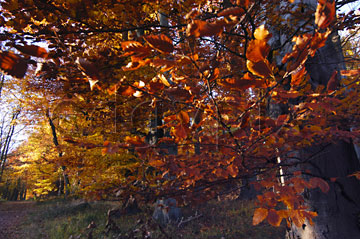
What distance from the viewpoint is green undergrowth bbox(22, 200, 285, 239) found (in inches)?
244

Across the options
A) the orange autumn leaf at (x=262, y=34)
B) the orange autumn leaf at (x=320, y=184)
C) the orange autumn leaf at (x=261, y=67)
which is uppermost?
the orange autumn leaf at (x=262, y=34)

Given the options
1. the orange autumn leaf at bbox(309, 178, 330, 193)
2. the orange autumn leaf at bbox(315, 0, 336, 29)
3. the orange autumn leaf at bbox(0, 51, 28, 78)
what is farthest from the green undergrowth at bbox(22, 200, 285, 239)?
the orange autumn leaf at bbox(315, 0, 336, 29)

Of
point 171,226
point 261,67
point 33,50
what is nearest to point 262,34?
point 261,67

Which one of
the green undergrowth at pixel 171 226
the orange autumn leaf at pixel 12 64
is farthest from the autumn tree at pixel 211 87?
the green undergrowth at pixel 171 226

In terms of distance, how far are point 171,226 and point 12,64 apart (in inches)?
300

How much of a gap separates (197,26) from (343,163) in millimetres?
2929

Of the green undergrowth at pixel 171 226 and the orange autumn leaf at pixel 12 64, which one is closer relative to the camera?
the orange autumn leaf at pixel 12 64

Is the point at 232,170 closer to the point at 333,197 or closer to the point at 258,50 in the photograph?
the point at 258,50

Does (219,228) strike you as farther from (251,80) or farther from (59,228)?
(251,80)

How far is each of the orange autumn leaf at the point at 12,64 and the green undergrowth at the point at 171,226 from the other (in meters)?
3.39

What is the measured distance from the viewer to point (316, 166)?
2447mm

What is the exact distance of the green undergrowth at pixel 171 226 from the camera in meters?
6.20

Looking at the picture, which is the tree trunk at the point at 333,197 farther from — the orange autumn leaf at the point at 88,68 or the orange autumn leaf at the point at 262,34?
the orange autumn leaf at the point at 88,68

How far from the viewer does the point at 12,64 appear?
858mm
